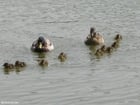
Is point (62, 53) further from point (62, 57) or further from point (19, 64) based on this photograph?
point (19, 64)

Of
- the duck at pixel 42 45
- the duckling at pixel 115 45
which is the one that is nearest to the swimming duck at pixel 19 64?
the duck at pixel 42 45

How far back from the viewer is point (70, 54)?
20.2 metres

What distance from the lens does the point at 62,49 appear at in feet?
69.0

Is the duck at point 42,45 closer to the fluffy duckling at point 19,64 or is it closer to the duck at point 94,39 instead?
the duck at point 94,39

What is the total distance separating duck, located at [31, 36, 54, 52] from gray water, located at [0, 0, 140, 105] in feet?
0.71

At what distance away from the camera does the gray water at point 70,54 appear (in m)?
15.3

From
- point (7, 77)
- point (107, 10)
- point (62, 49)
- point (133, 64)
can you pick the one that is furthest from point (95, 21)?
point (7, 77)

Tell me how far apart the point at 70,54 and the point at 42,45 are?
4.60 feet

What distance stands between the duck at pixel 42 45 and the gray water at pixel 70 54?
22cm

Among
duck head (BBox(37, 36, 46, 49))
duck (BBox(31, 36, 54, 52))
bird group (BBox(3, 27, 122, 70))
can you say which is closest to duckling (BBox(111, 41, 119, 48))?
bird group (BBox(3, 27, 122, 70))

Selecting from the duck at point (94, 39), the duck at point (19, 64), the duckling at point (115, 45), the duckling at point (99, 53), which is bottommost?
the duck at point (19, 64)

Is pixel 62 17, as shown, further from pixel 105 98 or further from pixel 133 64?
pixel 105 98

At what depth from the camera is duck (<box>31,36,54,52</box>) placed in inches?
822

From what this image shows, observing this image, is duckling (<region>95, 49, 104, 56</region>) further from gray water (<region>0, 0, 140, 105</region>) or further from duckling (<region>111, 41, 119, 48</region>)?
duckling (<region>111, 41, 119, 48</region>)
